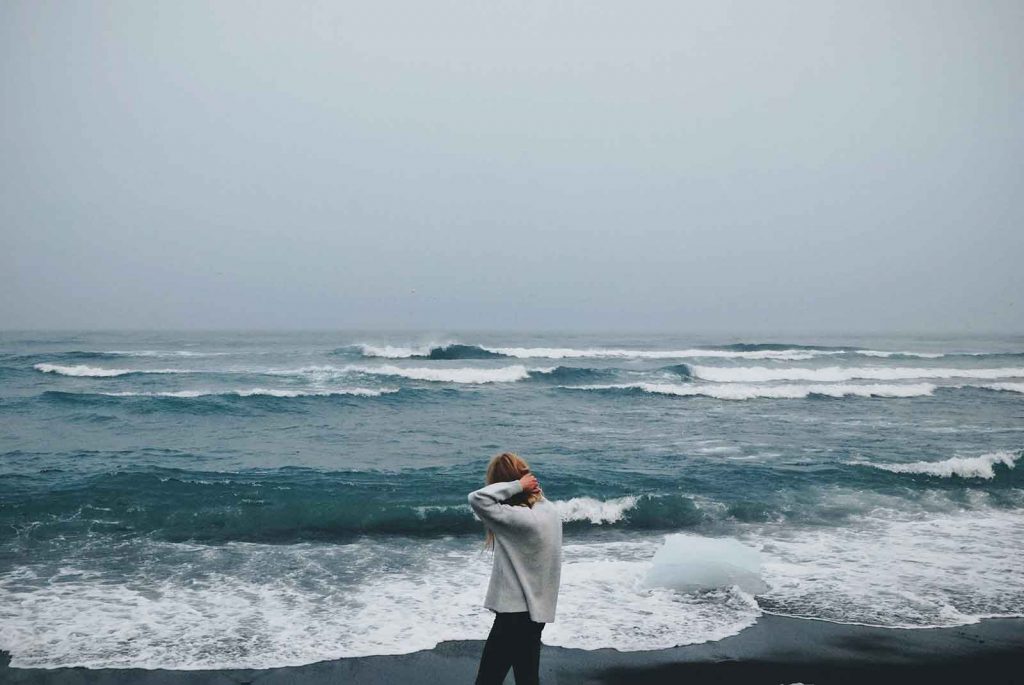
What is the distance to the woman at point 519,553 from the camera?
282 cm

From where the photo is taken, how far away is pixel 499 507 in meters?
2.80

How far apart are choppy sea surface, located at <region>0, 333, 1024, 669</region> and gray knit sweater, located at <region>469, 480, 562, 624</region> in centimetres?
271

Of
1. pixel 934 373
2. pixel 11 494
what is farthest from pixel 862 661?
pixel 934 373

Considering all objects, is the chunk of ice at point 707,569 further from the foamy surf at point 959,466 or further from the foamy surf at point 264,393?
the foamy surf at point 264,393

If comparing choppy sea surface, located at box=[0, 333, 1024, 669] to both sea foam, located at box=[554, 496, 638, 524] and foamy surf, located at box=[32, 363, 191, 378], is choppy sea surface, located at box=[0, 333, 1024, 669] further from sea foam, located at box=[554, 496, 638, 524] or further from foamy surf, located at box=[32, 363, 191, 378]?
foamy surf, located at box=[32, 363, 191, 378]

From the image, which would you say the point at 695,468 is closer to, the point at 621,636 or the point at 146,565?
the point at 621,636

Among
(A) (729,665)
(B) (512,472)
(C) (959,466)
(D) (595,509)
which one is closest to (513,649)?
(B) (512,472)

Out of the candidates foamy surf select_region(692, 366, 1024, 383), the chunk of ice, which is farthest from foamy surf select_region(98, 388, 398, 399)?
the chunk of ice

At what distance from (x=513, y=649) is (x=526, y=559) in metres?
0.47

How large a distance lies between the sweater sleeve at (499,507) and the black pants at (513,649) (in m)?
0.46

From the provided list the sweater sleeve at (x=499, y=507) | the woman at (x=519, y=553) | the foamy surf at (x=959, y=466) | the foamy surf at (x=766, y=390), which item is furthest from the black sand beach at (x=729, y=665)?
the foamy surf at (x=766, y=390)

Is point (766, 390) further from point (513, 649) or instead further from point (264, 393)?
point (513, 649)

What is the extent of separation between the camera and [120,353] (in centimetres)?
3784

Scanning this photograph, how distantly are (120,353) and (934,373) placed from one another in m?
44.6
